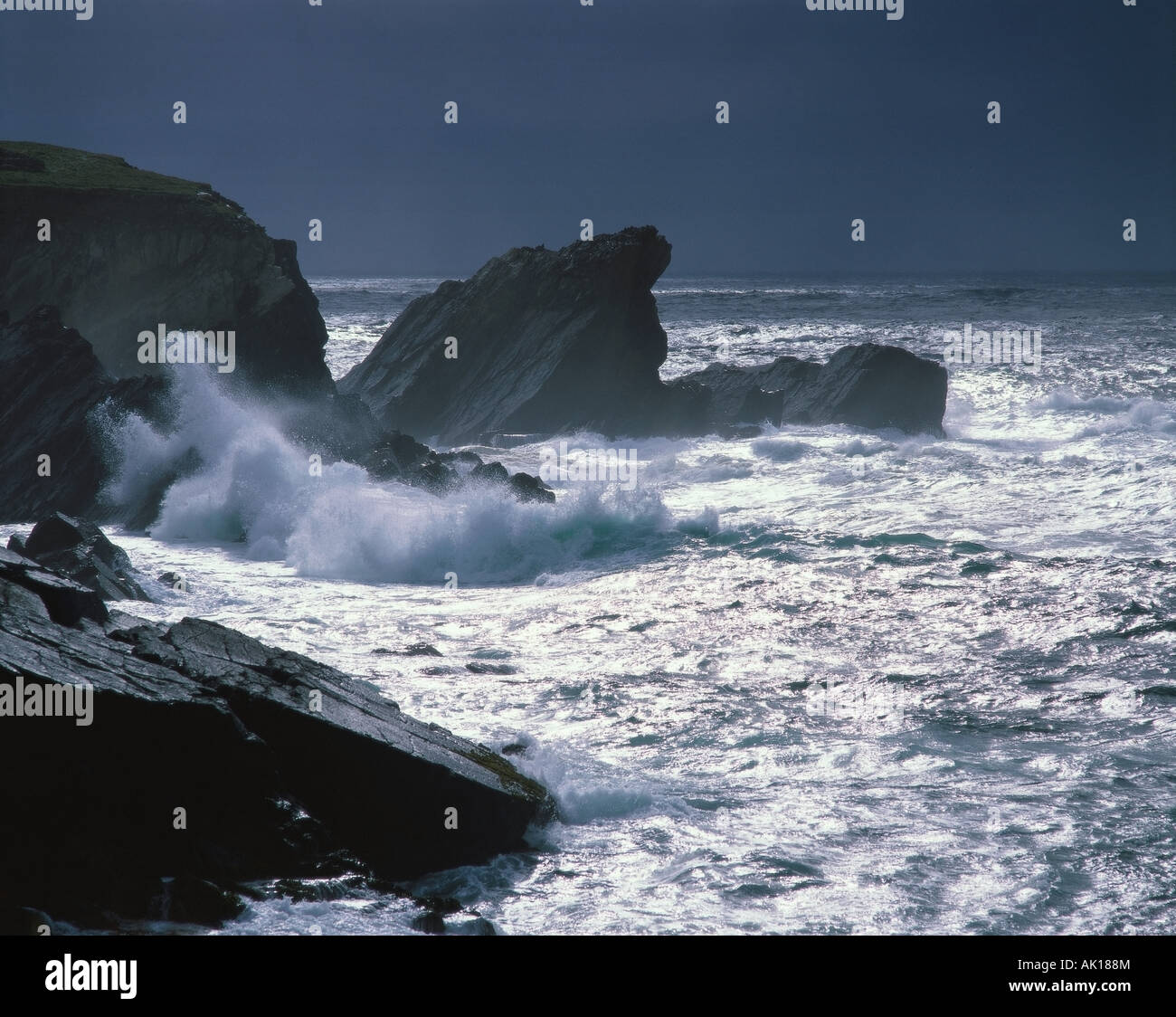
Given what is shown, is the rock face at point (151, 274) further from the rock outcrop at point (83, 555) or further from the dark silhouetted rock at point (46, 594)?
the dark silhouetted rock at point (46, 594)

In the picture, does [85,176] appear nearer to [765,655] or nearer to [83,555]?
[83,555]

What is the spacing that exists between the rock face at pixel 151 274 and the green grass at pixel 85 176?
0.21 m

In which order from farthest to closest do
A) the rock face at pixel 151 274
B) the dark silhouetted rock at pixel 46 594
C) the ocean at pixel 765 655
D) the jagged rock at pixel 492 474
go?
the rock face at pixel 151 274 → the jagged rock at pixel 492 474 → the dark silhouetted rock at pixel 46 594 → the ocean at pixel 765 655

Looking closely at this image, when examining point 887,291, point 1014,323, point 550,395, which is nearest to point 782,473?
point 550,395

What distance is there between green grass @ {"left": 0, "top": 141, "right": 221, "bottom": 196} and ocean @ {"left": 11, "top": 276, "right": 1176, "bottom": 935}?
10826 mm

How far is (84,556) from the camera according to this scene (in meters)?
13.0

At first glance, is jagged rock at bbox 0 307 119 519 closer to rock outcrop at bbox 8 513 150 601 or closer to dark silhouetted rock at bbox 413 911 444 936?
rock outcrop at bbox 8 513 150 601

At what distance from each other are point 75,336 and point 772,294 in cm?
8791

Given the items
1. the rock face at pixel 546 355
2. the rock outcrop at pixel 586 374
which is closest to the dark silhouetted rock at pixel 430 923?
the rock outcrop at pixel 586 374

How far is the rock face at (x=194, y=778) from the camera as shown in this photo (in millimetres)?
6055

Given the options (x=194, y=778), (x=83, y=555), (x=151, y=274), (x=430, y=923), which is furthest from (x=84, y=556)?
(x=151, y=274)

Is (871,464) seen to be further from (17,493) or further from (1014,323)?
(1014,323)

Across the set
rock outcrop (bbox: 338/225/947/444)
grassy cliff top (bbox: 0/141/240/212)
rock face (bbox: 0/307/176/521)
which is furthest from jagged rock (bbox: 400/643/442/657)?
grassy cliff top (bbox: 0/141/240/212)

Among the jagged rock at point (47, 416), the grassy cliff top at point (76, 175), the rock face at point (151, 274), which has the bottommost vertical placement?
the jagged rock at point (47, 416)
